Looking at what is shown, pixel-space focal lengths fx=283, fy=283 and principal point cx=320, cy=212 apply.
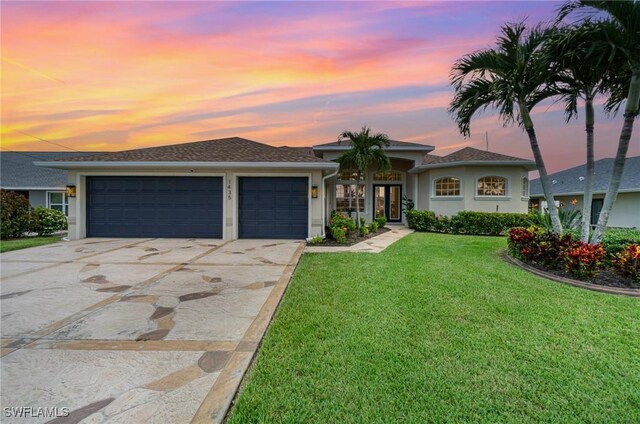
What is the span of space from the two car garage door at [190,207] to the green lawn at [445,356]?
5036 millimetres

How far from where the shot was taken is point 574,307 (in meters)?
4.14

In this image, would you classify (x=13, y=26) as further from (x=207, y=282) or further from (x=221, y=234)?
(x=207, y=282)

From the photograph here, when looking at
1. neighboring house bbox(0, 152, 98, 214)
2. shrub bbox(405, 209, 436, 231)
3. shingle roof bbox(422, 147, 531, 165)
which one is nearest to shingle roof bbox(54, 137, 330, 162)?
shrub bbox(405, 209, 436, 231)

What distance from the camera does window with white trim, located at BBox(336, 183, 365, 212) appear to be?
634 inches

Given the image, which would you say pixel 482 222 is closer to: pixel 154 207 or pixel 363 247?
pixel 363 247

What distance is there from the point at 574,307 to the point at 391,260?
350cm

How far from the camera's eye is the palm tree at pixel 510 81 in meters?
6.43

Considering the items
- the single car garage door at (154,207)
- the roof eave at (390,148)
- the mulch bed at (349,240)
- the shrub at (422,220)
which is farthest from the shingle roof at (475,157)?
the single car garage door at (154,207)

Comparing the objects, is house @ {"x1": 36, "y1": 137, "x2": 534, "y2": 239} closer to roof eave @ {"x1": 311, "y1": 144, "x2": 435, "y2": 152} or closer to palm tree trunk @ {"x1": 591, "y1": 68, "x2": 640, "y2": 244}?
roof eave @ {"x1": 311, "y1": 144, "x2": 435, "y2": 152}

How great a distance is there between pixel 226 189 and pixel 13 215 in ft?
28.1

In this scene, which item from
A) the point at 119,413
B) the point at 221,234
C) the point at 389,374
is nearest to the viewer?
the point at 119,413

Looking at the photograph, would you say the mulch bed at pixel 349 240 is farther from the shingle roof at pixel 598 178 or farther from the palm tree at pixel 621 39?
the shingle roof at pixel 598 178

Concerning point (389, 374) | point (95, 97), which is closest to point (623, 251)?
point (389, 374)

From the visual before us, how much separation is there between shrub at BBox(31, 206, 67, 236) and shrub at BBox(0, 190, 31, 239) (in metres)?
0.22
